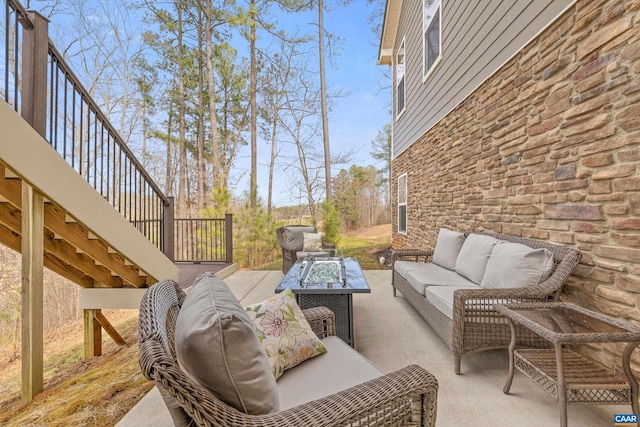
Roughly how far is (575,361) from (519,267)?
0.66 m

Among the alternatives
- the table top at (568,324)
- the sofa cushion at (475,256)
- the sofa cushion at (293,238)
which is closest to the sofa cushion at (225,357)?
the table top at (568,324)

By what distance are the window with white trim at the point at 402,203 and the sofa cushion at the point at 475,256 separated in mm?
3621

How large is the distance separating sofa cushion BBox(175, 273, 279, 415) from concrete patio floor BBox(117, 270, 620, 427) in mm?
1276

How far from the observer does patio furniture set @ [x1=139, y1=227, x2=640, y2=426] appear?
2.72 feet

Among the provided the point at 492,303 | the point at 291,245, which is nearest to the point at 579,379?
the point at 492,303

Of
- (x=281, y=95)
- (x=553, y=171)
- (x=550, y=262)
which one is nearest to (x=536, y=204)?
(x=553, y=171)

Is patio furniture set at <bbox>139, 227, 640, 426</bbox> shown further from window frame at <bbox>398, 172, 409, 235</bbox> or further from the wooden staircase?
window frame at <bbox>398, 172, 409, 235</bbox>

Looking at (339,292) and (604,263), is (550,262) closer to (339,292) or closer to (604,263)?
(604,263)

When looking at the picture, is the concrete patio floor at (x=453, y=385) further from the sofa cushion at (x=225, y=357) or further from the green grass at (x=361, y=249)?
the green grass at (x=361, y=249)

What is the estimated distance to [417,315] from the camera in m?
3.42

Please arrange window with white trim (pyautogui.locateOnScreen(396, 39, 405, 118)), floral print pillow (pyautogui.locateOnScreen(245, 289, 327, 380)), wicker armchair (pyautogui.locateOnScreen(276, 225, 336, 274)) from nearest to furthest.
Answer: floral print pillow (pyautogui.locateOnScreen(245, 289, 327, 380)) < wicker armchair (pyautogui.locateOnScreen(276, 225, 336, 274)) < window with white trim (pyautogui.locateOnScreen(396, 39, 405, 118))

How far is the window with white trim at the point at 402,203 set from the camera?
6914mm

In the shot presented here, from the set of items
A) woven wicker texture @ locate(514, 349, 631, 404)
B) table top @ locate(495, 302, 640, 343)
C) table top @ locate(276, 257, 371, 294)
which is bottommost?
woven wicker texture @ locate(514, 349, 631, 404)

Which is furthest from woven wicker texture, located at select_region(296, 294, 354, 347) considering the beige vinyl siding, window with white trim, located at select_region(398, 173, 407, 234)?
window with white trim, located at select_region(398, 173, 407, 234)
